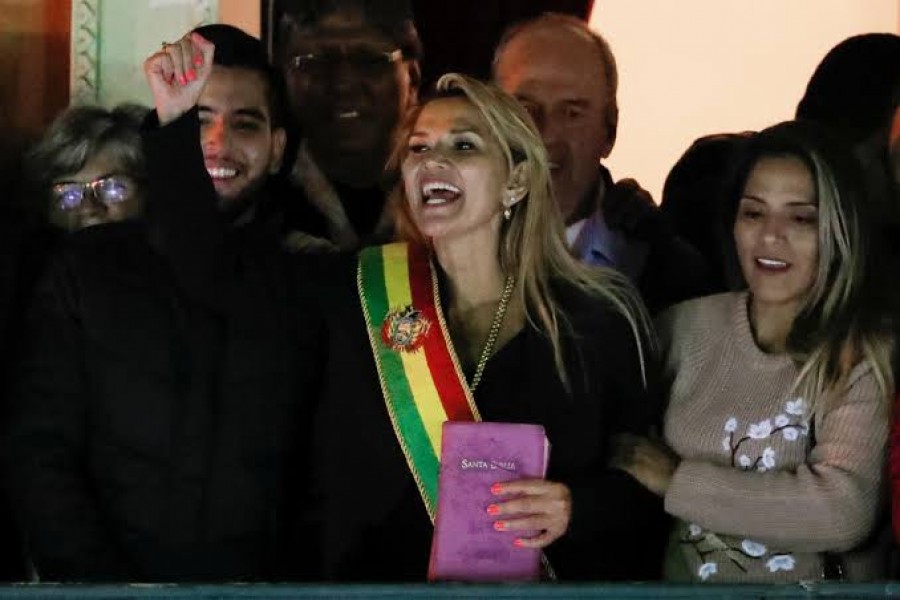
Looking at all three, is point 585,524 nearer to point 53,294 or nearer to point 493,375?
point 493,375

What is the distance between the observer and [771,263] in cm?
398

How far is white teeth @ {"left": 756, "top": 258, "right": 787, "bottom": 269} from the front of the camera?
397cm

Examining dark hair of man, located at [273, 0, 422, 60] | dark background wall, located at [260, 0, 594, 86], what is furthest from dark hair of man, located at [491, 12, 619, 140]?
dark background wall, located at [260, 0, 594, 86]

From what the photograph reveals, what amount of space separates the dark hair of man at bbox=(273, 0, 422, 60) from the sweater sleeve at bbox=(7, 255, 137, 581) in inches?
53.6

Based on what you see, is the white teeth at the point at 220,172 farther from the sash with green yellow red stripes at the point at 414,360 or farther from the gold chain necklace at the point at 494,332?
the gold chain necklace at the point at 494,332

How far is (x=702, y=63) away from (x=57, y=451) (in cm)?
296

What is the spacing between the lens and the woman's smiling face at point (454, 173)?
13.0 ft

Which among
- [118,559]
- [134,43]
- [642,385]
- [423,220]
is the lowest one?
[118,559]

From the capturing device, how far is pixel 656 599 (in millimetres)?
3125

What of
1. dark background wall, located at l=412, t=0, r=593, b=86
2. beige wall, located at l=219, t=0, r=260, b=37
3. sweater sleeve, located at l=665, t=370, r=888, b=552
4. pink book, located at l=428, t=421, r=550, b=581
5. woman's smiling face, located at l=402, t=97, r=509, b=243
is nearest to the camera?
pink book, located at l=428, t=421, r=550, b=581

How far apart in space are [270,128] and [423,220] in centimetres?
43

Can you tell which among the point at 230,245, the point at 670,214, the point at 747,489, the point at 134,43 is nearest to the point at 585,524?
the point at 747,489

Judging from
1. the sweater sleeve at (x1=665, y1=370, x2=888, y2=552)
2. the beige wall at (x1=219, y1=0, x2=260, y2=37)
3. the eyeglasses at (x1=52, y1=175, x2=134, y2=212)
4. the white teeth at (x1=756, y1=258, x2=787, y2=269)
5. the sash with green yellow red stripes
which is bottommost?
the sweater sleeve at (x1=665, y1=370, x2=888, y2=552)

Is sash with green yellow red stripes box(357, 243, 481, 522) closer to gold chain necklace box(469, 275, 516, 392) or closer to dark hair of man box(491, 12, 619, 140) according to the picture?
gold chain necklace box(469, 275, 516, 392)
